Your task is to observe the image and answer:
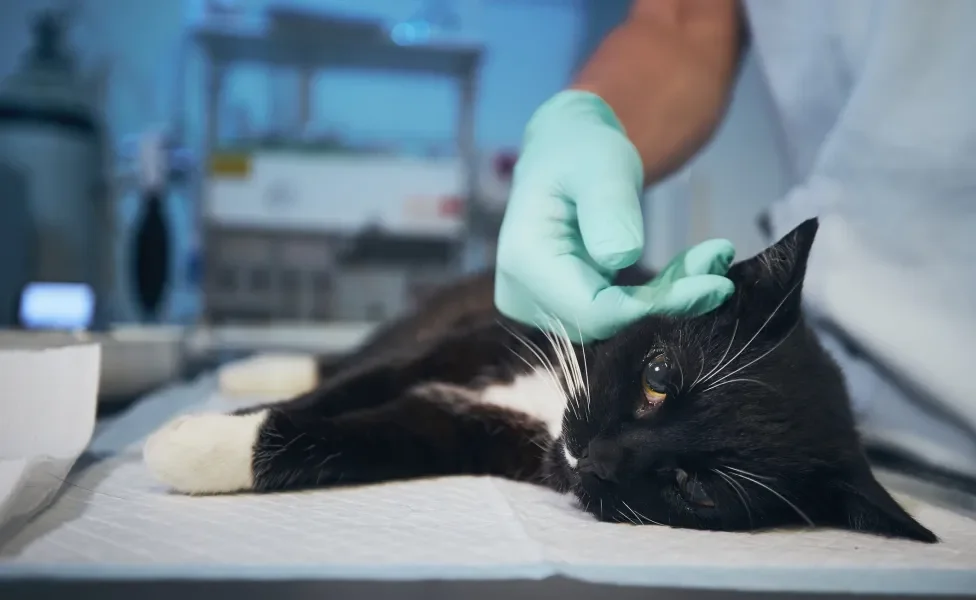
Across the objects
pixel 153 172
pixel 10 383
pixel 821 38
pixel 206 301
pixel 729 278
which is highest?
pixel 821 38

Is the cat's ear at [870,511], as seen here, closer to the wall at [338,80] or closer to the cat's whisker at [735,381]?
the cat's whisker at [735,381]

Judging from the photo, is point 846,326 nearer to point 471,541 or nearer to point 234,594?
point 471,541

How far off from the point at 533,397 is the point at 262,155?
163 cm

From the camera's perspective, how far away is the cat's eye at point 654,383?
72 centimetres

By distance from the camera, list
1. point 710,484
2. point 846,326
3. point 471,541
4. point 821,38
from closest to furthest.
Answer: point 471,541
point 710,484
point 846,326
point 821,38

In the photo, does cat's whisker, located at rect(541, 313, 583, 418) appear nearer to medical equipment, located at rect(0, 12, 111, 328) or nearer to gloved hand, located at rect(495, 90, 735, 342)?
gloved hand, located at rect(495, 90, 735, 342)

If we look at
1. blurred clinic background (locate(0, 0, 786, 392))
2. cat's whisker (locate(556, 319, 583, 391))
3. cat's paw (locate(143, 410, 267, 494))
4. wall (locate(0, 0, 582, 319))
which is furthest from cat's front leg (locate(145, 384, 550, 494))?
wall (locate(0, 0, 582, 319))

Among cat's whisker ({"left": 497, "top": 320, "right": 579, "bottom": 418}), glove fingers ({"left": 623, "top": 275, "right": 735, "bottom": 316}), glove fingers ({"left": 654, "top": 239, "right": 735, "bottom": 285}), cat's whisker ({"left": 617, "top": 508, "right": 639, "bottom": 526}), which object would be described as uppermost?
glove fingers ({"left": 654, "top": 239, "right": 735, "bottom": 285})

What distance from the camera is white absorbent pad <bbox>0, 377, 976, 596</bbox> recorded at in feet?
1.54

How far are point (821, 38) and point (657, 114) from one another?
0.25 m

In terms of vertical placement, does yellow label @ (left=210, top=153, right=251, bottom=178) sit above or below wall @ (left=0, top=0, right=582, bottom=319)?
below

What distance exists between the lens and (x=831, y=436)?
73cm

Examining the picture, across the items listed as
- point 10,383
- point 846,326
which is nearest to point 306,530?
point 10,383

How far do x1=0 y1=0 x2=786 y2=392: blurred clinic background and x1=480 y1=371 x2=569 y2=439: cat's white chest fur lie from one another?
108cm
